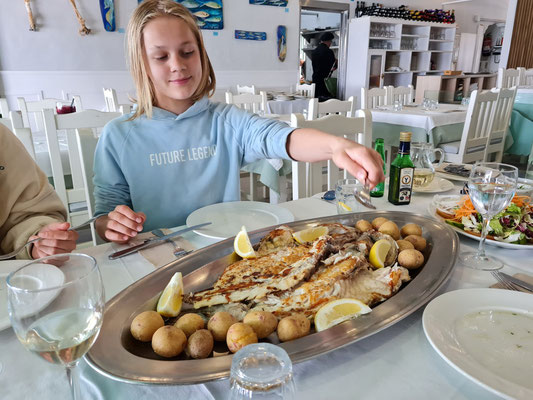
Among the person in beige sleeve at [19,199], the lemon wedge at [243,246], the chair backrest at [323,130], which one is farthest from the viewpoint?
the chair backrest at [323,130]

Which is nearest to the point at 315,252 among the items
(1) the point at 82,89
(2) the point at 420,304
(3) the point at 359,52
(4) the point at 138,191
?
(2) the point at 420,304

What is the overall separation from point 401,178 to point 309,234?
42cm

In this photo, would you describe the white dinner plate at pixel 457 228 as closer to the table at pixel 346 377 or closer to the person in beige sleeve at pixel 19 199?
the table at pixel 346 377

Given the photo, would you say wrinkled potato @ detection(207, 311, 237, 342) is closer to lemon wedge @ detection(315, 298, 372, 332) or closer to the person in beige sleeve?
lemon wedge @ detection(315, 298, 372, 332)

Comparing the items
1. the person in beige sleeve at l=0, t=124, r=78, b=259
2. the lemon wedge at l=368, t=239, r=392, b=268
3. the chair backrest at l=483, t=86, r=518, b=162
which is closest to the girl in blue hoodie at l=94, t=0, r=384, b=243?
the person in beige sleeve at l=0, t=124, r=78, b=259

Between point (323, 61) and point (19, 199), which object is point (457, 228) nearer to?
point (19, 199)

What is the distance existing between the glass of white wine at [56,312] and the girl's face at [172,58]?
844mm

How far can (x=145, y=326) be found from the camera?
19.7 inches

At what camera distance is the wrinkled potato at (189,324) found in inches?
19.8

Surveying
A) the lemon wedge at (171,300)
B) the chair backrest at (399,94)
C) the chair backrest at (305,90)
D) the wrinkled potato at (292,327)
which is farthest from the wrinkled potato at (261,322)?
the chair backrest at (305,90)

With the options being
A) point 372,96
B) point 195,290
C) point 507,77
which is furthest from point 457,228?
point 507,77

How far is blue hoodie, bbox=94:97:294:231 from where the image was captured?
118 cm

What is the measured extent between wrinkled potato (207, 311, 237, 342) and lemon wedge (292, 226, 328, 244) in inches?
12.2

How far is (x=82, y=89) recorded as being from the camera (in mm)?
4617
